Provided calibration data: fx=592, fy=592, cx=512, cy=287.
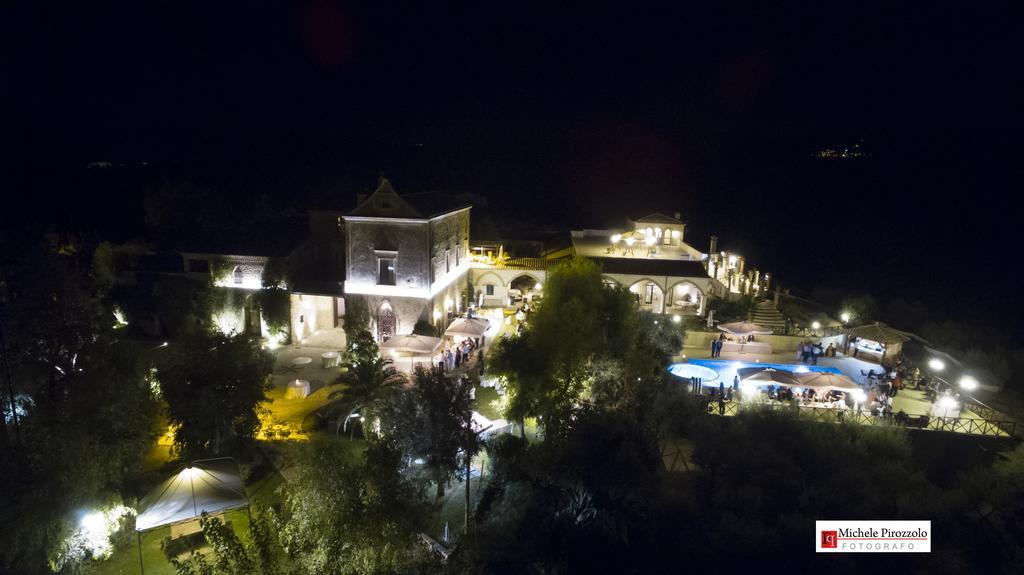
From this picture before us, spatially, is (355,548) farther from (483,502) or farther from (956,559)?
(956,559)

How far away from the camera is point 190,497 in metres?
13.0

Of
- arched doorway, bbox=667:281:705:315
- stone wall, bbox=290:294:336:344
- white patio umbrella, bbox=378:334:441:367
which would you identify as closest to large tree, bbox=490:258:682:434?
white patio umbrella, bbox=378:334:441:367

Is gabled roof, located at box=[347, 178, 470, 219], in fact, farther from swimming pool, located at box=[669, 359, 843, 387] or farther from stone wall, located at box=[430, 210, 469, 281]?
swimming pool, located at box=[669, 359, 843, 387]

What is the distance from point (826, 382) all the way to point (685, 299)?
1366 cm

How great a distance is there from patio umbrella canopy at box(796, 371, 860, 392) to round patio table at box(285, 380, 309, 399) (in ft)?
55.9

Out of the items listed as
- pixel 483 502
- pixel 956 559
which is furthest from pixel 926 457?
pixel 483 502

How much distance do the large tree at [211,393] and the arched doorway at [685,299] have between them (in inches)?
844

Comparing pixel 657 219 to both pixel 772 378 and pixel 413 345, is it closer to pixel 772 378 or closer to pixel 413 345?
pixel 772 378

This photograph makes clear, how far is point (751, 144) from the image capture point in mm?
141750

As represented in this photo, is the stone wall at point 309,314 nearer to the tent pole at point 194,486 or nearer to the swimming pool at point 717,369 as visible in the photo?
the tent pole at point 194,486

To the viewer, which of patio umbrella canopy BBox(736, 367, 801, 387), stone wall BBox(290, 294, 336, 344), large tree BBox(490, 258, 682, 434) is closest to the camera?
large tree BBox(490, 258, 682, 434)

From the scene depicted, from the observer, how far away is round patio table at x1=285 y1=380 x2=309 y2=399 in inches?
857

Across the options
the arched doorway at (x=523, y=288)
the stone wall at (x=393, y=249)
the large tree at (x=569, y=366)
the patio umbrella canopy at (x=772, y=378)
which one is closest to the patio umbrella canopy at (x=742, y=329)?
the patio umbrella canopy at (x=772, y=378)

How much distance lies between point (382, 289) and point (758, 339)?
1659cm
